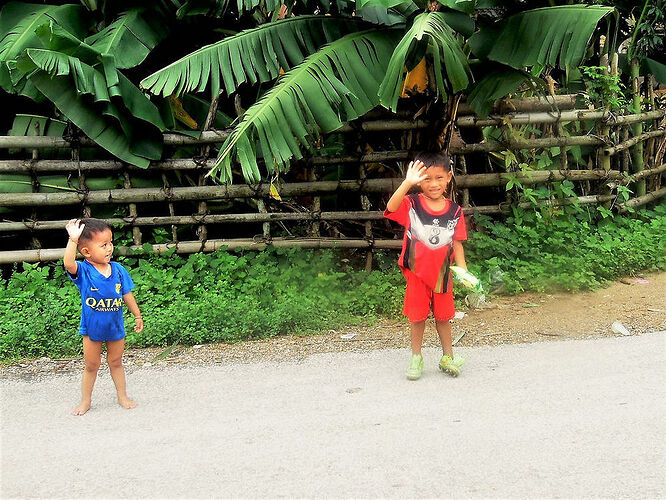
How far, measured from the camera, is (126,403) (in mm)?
3809

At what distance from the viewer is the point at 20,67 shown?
514cm

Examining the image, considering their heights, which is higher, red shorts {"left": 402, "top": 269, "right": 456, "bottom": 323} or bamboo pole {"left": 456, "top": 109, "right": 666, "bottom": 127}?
bamboo pole {"left": 456, "top": 109, "right": 666, "bottom": 127}

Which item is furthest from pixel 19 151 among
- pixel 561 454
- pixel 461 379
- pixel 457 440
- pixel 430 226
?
pixel 561 454

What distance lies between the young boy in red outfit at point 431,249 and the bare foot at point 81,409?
69.9 inches

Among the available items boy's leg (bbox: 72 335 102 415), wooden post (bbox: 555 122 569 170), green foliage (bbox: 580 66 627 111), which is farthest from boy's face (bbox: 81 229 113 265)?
green foliage (bbox: 580 66 627 111)

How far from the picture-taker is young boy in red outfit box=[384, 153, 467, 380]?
404 cm

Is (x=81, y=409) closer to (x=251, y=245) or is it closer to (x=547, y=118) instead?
(x=251, y=245)

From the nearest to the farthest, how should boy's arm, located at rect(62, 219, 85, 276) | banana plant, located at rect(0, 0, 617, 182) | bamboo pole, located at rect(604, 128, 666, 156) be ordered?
1. boy's arm, located at rect(62, 219, 85, 276)
2. banana plant, located at rect(0, 0, 617, 182)
3. bamboo pole, located at rect(604, 128, 666, 156)

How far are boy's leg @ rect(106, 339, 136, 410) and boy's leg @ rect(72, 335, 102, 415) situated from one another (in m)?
0.06

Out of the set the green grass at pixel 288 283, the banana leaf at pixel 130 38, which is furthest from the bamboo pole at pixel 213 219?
the banana leaf at pixel 130 38

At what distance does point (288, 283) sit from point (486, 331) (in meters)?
1.68

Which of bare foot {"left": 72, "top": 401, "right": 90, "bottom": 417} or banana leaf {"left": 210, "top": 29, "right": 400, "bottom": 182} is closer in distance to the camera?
bare foot {"left": 72, "top": 401, "right": 90, "bottom": 417}

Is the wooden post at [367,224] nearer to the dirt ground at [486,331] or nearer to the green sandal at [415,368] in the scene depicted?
the dirt ground at [486,331]

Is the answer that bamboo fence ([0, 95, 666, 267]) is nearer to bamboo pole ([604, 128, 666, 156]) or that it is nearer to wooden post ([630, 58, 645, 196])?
bamboo pole ([604, 128, 666, 156])
